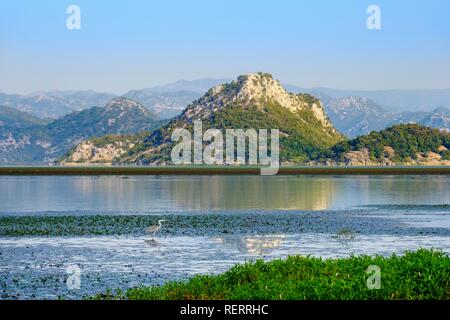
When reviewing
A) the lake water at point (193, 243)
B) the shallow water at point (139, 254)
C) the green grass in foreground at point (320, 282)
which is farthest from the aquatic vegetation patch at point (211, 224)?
the green grass in foreground at point (320, 282)

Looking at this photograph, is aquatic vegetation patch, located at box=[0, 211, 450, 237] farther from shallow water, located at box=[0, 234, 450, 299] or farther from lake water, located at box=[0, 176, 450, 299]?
shallow water, located at box=[0, 234, 450, 299]

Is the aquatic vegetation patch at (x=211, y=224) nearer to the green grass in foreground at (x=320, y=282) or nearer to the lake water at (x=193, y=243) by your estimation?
the lake water at (x=193, y=243)

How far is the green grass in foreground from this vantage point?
27812 millimetres

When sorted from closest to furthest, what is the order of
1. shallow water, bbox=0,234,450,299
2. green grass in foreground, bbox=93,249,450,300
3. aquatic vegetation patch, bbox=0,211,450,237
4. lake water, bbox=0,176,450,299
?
1. green grass in foreground, bbox=93,249,450,300
2. shallow water, bbox=0,234,450,299
3. lake water, bbox=0,176,450,299
4. aquatic vegetation patch, bbox=0,211,450,237

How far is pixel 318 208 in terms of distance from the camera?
100750mm

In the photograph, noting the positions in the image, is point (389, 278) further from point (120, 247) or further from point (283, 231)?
point (283, 231)

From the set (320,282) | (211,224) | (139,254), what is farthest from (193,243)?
(320,282)

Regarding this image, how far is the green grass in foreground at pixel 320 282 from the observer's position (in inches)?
1095

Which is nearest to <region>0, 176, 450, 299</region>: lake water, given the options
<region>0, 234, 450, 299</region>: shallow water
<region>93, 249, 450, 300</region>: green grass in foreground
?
<region>0, 234, 450, 299</region>: shallow water

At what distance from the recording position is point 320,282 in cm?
3023

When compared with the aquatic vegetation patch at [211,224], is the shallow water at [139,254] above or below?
above

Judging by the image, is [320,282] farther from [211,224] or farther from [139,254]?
[211,224]
